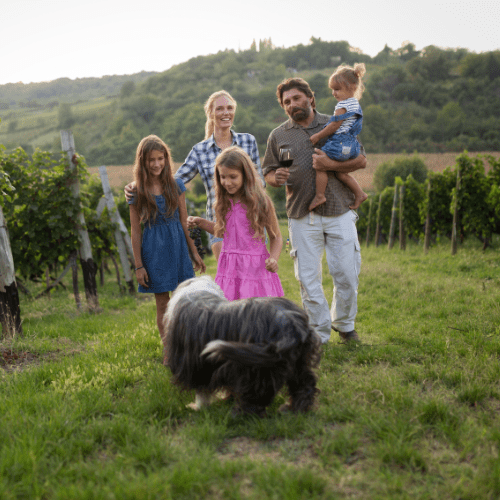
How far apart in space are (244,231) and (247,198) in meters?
0.30

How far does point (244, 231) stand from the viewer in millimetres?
3781

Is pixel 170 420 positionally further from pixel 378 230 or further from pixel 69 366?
pixel 378 230

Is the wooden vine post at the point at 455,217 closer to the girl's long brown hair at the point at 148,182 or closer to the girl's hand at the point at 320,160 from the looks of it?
the girl's hand at the point at 320,160

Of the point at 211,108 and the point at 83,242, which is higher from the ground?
the point at 211,108

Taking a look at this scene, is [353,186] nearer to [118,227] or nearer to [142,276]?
[142,276]

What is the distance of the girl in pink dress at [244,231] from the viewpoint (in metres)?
3.67

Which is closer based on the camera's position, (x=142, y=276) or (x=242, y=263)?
(x=242, y=263)

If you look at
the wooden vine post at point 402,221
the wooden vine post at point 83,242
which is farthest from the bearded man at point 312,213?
the wooden vine post at point 402,221

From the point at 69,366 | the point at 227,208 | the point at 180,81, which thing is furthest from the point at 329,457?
the point at 180,81

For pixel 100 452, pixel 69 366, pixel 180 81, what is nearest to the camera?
pixel 100 452

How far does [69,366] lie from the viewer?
3.83 m

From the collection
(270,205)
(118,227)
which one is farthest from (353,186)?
(118,227)

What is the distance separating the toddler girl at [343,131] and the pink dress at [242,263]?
912 millimetres

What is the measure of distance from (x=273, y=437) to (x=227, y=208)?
1.99m
